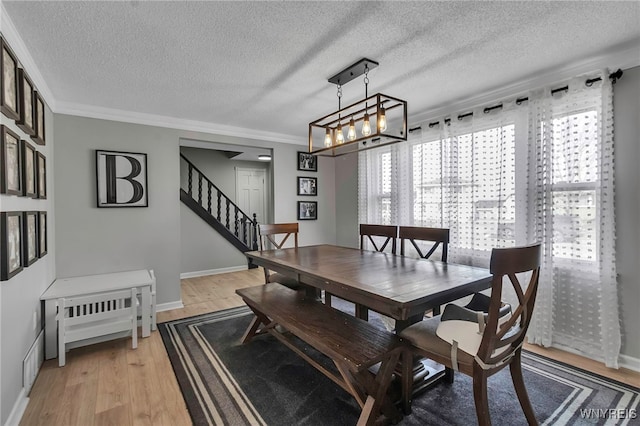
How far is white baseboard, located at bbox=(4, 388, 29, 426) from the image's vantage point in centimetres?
166

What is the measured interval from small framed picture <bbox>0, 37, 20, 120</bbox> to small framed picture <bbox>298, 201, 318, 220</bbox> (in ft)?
11.2

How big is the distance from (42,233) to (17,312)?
2.71 ft

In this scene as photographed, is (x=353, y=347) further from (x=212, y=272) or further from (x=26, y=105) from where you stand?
(x=212, y=272)

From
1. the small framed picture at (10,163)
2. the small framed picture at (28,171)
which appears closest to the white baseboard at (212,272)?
the small framed picture at (28,171)

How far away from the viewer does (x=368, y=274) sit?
2.02 metres

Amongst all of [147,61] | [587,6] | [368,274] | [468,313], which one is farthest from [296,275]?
[587,6]

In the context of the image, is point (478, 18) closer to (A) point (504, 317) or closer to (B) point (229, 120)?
(A) point (504, 317)

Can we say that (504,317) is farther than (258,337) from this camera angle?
No

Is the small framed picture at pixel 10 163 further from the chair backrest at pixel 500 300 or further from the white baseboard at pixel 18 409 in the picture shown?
the chair backrest at pixel 500 300

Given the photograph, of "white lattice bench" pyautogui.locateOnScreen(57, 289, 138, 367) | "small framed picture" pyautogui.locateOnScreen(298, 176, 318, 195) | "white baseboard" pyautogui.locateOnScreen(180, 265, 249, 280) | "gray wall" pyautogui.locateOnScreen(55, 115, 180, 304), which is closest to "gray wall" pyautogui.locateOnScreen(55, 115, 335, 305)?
"gray wall" pyautogui.locateOnScreen(55, 115, 180, 304)

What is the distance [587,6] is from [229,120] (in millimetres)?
3339

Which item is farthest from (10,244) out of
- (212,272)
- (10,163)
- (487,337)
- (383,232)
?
(212,272)

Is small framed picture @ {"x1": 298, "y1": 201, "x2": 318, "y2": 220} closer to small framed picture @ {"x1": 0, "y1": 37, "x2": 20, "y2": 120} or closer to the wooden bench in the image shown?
the wooden bench

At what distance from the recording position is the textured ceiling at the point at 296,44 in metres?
1.65
